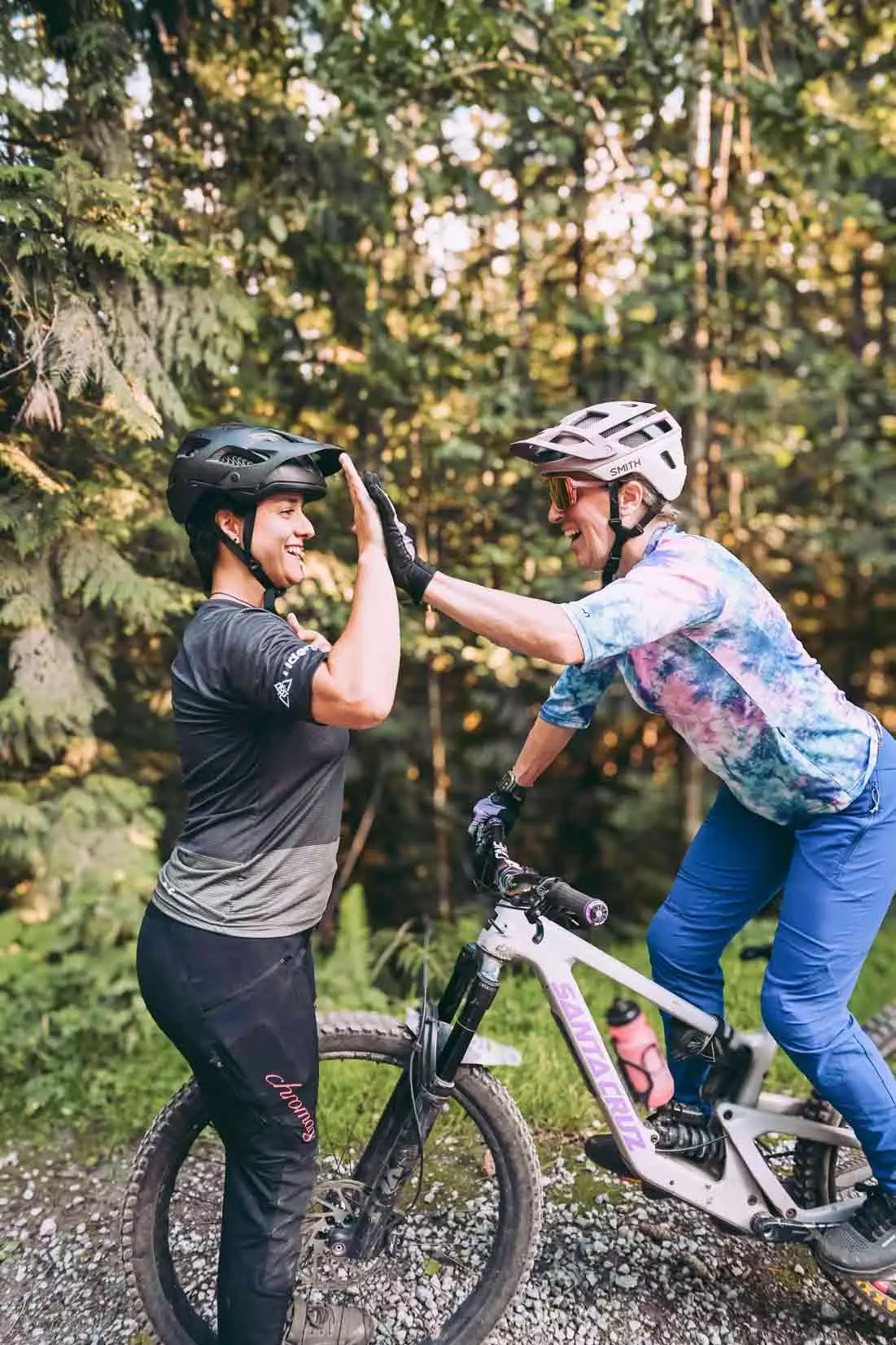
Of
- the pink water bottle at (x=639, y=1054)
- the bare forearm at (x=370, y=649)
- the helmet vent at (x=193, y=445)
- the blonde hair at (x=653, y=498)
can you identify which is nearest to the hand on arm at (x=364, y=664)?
the bare forearm at (x=370, y=649)

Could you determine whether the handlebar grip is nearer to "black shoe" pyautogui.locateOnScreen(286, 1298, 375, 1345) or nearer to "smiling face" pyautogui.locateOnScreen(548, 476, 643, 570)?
"smiling face" pyautogui.locateOnScreen(548, 476, 643, 570)

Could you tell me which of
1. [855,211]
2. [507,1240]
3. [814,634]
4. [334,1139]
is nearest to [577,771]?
[814,634]

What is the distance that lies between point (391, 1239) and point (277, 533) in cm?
206

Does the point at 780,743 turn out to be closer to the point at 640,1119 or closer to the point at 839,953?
the point at 839,953

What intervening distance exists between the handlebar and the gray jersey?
1.68 ft

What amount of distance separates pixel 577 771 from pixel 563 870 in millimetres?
945

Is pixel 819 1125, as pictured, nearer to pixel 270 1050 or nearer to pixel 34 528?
pixel 270 1050

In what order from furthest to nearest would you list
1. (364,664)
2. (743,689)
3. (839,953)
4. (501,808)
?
(501,808) < (839,953) < (743,689) < (364,664)

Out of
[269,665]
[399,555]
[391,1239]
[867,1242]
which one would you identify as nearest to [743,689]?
[399,555]

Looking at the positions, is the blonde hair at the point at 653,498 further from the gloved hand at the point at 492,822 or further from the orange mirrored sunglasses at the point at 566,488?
the gloved hand at the point at 492,822

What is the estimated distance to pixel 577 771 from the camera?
9.06 m

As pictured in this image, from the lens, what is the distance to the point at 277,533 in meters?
2.34

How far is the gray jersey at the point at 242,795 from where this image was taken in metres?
2.21

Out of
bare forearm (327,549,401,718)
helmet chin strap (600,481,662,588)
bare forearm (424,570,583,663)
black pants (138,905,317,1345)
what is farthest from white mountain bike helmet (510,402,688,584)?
black pants (138,905,317,1345)
